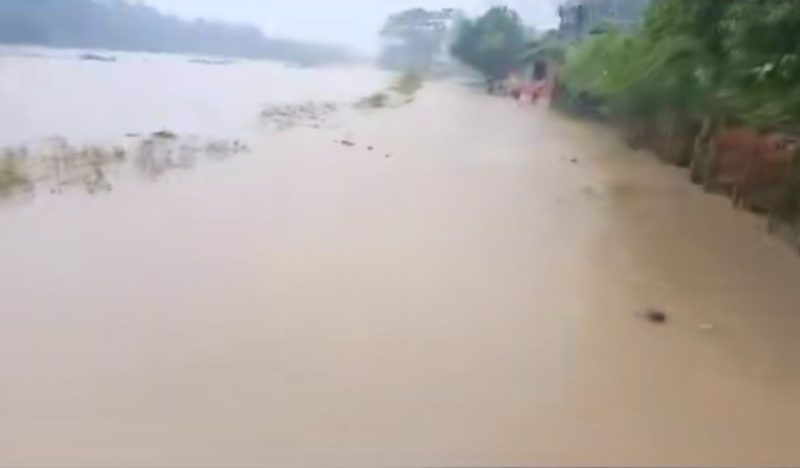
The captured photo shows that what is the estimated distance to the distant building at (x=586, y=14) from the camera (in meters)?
10.7

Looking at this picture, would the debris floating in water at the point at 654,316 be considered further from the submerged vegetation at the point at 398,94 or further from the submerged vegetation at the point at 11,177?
the submerged vegetation at the point at 398,94

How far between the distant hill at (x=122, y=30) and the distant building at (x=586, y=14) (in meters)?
3.87

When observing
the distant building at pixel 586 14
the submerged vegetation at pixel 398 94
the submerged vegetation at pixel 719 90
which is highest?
the distant building at pixel 586 14

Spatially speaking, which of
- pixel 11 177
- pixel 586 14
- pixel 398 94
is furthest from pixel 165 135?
pixel 586 14

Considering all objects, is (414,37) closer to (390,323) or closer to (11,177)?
(11,177)

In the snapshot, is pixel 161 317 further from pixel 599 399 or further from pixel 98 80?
pixel 98 80

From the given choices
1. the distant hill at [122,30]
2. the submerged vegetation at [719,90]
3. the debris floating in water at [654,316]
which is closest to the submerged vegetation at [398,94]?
the distant hill at [122,30]

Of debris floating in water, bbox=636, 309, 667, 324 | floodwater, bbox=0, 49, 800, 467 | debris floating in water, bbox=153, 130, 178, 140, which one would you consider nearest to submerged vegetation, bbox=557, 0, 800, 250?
floodwater, bbox=0, 49, 800, 467

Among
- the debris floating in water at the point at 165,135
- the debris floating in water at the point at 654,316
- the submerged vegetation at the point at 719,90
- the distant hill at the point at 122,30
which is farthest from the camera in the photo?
the distant hill at the point at 122,30

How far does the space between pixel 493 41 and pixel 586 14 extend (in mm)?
2391

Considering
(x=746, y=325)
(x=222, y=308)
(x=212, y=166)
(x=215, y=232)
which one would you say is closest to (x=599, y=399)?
(x=746, y=325)

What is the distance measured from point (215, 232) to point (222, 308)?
105 cm

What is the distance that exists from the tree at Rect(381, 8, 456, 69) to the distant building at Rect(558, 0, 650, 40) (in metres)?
2.09

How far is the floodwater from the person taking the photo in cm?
197
